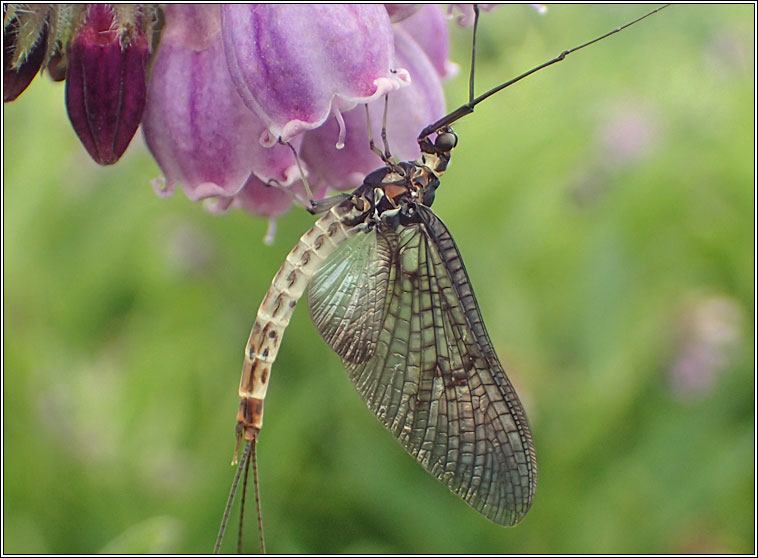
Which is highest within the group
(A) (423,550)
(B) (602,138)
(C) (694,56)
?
(C) (694,56)

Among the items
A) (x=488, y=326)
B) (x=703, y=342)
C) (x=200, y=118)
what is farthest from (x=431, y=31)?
(x=703, y=342)

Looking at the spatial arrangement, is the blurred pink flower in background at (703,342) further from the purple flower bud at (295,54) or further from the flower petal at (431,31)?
the purple flower bud at (295,54)

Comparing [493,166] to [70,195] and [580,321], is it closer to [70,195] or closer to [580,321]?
[580,321]

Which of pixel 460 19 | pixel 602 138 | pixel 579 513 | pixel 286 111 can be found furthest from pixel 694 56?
pixel 286 111

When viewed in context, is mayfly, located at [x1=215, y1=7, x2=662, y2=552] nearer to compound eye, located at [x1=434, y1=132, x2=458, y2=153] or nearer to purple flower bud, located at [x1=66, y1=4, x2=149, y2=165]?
compound eye, located at [x1=434, y1=132, x2=458, y2=153]

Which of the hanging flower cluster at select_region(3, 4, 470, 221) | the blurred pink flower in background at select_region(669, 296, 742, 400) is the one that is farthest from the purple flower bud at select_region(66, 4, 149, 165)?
the blurred pink flower in background at select_region(669, 296, 742, 400)

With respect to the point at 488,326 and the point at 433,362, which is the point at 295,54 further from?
the point at 488,326

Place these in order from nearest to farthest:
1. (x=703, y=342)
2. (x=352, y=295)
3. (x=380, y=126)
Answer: (x=380, y=126), (x=352, y=295), (x=703, y=342)
